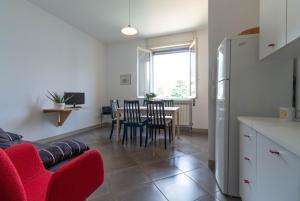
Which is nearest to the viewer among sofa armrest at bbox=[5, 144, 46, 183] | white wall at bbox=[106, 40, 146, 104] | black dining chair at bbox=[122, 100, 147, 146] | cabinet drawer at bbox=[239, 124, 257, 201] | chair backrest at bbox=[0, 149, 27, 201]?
chair backrest at bbox=[0, 149, 27, 201]

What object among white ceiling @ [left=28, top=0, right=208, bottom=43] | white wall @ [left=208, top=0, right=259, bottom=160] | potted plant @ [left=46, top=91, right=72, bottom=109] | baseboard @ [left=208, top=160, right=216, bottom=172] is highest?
white ceiling @ [left=28, top=0, right=208, bottom=43]

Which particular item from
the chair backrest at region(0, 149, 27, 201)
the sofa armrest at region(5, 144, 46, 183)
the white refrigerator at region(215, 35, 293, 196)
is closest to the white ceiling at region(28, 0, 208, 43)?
the white refrigerator at region(215, 35, 293, 196)

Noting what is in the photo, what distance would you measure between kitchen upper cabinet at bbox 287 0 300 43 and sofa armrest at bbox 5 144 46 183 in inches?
75.0

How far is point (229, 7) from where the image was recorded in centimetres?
236

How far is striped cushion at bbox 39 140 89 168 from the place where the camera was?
1461 millimetres

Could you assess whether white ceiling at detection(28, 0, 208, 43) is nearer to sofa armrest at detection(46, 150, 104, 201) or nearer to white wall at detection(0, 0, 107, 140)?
white wall at detection(0, 0, 107, 140)

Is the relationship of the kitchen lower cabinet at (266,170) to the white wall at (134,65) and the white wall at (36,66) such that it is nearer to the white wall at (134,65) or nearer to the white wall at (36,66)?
the white wall at (134,65)

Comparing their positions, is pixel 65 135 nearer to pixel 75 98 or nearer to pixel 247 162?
pixel 75 98

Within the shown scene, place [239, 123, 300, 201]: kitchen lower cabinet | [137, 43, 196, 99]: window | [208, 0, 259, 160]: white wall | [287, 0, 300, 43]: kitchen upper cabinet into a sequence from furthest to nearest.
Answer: [137, 43, 196, 99]: window, [208, 0, 259, 160]: white wall, [287, 0, 300, 43]: kitchen upper cabinet, [239, 123, 300, 201]: kitchen lower cabinet

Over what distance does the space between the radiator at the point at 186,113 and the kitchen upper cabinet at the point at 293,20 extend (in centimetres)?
373

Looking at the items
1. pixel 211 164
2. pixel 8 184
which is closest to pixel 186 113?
pixel 211 164

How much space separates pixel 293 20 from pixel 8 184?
168 centimetres

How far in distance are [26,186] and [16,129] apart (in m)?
2.65

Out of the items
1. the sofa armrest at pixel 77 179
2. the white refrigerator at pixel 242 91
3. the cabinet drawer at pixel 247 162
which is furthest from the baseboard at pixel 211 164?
the sofa armrest at pixel 77 179
